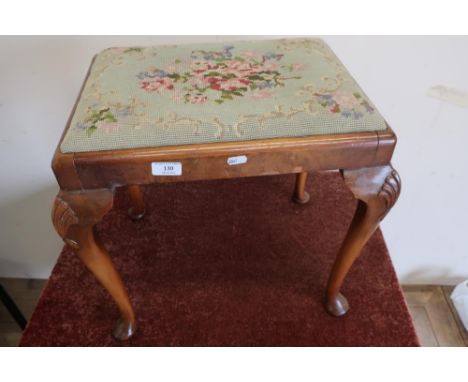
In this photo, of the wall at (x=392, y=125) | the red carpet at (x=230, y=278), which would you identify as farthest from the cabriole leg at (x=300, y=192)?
the wall at (x=392, y=125)

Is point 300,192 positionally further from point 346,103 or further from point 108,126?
point 108,126

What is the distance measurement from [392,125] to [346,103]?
1.69 ft

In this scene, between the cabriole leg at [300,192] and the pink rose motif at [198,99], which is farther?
the cabriole leg at [300,192]

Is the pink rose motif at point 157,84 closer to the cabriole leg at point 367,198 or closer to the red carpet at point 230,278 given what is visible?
the cabriole leg at point 367,198

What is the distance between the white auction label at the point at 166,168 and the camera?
46cm

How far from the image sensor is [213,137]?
1.50ft

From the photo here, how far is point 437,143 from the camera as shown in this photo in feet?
3.15

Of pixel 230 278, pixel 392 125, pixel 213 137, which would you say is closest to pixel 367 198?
pixel 213 137

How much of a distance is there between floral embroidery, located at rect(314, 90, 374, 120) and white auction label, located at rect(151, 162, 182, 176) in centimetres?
23

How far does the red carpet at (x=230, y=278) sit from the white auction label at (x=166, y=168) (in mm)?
365

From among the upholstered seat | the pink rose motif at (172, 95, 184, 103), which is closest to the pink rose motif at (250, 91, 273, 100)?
the upholstered seat

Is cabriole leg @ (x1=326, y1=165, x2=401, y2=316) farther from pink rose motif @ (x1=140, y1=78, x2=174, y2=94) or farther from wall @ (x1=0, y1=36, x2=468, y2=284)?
wall @ (x1=0, y1=36, x2=468, y2=284)

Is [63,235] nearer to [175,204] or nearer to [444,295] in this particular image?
[175,204]
